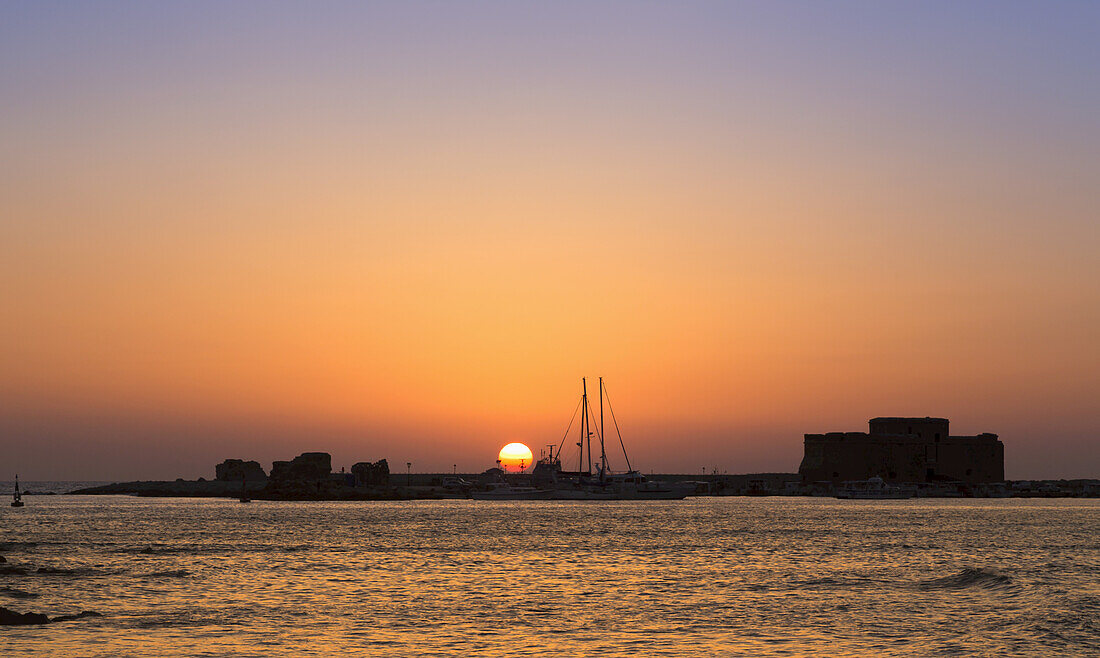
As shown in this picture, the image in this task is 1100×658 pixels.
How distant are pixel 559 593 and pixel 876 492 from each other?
149071mm

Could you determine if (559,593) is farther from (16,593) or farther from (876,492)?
(876,492)

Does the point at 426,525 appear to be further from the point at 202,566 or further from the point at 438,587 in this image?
the point at 438,587

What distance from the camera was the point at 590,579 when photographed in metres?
50.8

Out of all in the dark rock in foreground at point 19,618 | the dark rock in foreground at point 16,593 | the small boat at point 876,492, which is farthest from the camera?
the small boat at point 876,492

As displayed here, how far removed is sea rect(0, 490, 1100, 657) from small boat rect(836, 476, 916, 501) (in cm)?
9519

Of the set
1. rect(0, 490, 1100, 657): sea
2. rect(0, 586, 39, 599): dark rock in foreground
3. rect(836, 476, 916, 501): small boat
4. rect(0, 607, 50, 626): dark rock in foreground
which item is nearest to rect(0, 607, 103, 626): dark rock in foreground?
rect(0, 607, 50, 626): dark rock in foreground

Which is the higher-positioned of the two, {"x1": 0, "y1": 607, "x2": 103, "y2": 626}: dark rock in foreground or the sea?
{"x1": 0, "y1": 607, "x2": 103, "y2": 626}: dark rock in foreground

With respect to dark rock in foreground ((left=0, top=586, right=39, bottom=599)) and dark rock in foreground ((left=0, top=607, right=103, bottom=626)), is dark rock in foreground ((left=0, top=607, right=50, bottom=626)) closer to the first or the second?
dark rock in foreground ((left=0, top=607, right=103, bottom=626))

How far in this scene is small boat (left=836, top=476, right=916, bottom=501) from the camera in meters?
184

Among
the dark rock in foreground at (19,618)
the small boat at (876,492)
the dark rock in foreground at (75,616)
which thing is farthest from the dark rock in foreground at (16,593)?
the small boat at (876,492)

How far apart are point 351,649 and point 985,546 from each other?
176 feet

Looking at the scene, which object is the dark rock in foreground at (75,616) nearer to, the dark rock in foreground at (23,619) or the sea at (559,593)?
the dark rock in foreground at (23,619)

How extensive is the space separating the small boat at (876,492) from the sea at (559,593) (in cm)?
9519

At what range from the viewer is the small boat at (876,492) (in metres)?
184
